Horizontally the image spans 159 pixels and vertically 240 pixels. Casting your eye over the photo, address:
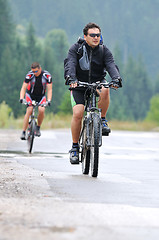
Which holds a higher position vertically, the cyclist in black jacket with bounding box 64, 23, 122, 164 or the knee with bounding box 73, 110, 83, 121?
the cyclist in black jacket with bounding box 64, 23, 122, 164

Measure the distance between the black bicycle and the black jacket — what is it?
171 mm

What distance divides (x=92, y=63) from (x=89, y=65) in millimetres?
63

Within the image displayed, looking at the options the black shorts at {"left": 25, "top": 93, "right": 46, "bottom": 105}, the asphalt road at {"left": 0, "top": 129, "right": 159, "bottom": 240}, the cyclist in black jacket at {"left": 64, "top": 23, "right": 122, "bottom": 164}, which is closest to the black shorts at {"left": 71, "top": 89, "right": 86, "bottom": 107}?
the cyclist in black jacket at {"left": 64, "top": 23, "right": 122, "bottom": 164}

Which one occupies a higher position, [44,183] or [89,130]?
[89,130]

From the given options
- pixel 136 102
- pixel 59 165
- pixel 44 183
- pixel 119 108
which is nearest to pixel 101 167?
pixel 59 165

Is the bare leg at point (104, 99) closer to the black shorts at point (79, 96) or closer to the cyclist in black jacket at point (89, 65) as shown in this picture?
the cyclist in black jacket at point (89, 65)

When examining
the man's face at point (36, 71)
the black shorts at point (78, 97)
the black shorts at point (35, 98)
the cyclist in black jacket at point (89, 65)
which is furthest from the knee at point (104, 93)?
the black shorts at point (35, 98)

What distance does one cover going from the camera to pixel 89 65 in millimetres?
8164

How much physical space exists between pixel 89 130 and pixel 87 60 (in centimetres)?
93

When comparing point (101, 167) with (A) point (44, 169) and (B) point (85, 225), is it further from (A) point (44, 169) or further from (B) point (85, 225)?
(B) point (85, 225)

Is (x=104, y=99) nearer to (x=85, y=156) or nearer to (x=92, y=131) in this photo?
(x=92, y=131)

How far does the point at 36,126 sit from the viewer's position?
43.9 feet

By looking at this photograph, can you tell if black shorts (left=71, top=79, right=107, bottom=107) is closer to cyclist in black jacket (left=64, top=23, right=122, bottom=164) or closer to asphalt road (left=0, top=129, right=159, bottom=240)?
cyclist in black jacket (left=64, top=23, right=122, bottom=164)

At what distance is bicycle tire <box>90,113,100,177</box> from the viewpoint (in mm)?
7539
